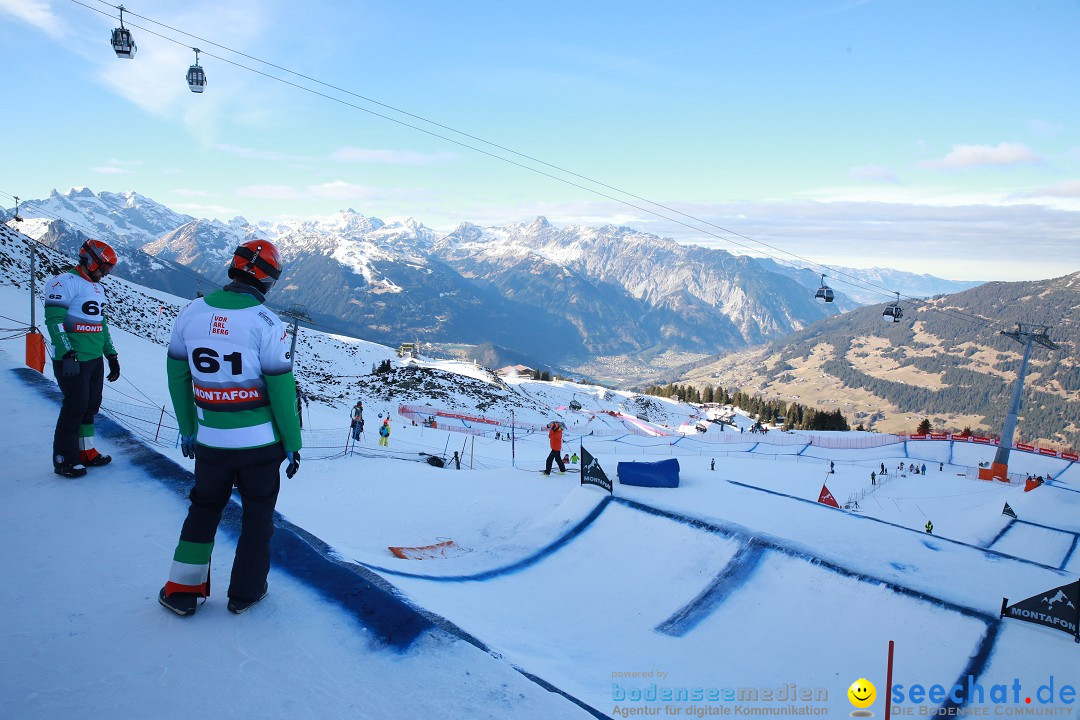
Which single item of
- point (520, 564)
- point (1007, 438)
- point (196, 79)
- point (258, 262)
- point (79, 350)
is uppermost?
point (196, 79)

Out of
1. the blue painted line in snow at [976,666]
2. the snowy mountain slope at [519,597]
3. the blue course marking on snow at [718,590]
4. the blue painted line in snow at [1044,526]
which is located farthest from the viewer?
the blue painted line in snow at [1044,526]

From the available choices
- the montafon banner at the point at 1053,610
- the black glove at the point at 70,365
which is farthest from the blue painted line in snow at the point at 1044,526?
the black glove at the point at 70,365

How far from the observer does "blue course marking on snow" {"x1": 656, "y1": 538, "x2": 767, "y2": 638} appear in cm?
745

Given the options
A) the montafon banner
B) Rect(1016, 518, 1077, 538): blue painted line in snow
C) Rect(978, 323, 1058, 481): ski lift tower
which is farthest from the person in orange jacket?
Rect(978, 323, 1058, 481): ski lift tower

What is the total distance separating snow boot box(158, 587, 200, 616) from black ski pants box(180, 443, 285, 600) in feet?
0.82

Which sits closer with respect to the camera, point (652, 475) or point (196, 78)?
point (652, 475)

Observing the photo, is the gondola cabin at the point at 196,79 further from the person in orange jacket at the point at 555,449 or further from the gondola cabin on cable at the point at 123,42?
the person in orange jacket at the point at 555,449

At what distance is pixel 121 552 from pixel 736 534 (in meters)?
8.23

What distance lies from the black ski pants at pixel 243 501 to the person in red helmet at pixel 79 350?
387 centimetres

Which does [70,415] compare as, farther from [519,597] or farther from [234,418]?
[519,597]

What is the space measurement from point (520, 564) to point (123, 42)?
17470 mm

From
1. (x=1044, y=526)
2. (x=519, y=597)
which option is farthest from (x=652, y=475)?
(x=1044, y=526)

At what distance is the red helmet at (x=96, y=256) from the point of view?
24.3 ft

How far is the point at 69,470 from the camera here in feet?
23.1
